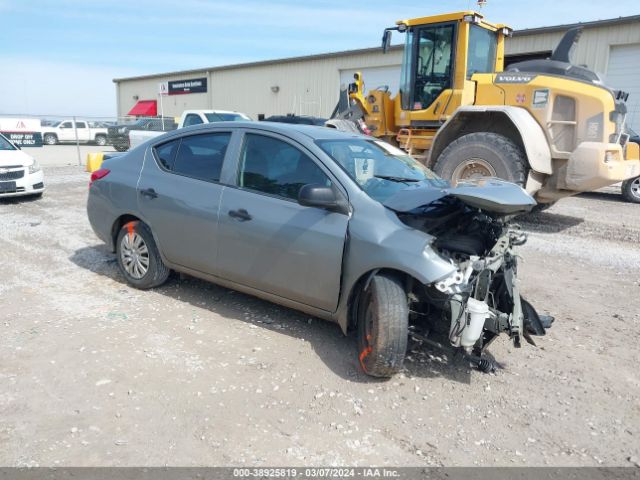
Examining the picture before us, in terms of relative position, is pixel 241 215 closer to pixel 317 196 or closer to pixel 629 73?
pixel 317 196

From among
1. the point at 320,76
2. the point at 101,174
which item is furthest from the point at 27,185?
the point at 320,76

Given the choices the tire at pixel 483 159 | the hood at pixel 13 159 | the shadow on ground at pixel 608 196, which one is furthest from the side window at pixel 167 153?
the shadow on ground at pixel 608 196

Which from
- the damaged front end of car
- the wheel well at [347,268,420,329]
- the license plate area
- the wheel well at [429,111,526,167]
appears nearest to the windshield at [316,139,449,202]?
the damaged front end of car

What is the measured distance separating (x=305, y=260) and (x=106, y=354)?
1661 millimetres

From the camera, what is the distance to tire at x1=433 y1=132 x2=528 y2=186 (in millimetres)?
7848

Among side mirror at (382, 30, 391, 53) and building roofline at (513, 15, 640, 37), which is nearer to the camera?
side mirror at (382, 30, 391, 53)

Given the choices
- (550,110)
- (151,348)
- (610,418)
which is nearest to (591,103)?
(550,110)

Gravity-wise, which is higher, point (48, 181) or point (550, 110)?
point (550, 110)

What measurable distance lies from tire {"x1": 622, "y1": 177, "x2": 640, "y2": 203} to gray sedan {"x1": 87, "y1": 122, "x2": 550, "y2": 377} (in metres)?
9.08

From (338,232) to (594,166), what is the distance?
5.63m

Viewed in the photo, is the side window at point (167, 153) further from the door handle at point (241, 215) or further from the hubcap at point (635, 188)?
the hubcap at point (635, 188)

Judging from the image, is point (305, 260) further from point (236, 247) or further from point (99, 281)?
point (99, 281)

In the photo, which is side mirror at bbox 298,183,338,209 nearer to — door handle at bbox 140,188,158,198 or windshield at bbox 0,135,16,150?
door handle at bbox 140,188,158,198

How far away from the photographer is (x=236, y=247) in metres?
4.27
